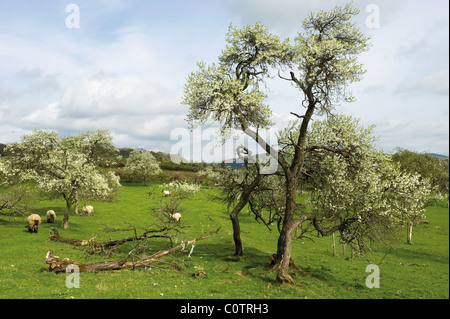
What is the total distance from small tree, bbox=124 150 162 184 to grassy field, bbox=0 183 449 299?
54.1 m

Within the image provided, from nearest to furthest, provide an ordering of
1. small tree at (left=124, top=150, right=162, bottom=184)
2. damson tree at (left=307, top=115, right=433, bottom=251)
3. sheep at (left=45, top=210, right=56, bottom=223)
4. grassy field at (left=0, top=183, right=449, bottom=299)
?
grassy field at (left=0, top=183, right=449, bottom=299)
damson tree at (left=307, top=115, right=433, bottom=251)
sheep at (left=45, top=210, right=56, bottom=223)
small tree at (left=124, top=150, right=162, bottom=184)

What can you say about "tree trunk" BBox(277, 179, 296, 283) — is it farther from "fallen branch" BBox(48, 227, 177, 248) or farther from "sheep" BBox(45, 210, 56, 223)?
"sheep" BBox(45, 210, 56, 223)

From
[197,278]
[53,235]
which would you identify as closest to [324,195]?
[197,278]

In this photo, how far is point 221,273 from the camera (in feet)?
70.3

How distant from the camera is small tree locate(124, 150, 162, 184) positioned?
97.7m

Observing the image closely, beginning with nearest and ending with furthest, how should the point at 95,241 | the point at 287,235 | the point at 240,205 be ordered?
1. the point at 287,235
2. the point at 240,205
3. the point at 95,241

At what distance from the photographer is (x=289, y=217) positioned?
2133 cm

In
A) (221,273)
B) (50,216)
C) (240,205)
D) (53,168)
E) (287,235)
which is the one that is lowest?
(221,273)

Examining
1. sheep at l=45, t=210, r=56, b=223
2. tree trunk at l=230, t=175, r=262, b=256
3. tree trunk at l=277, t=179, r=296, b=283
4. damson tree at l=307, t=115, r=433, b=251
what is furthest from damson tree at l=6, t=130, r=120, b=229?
damson tree at l=307, t=115, r=433, b=251

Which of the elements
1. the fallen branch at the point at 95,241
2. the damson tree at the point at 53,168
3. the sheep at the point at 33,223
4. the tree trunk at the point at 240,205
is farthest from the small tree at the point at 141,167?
the tree trunk at the point at 240,205

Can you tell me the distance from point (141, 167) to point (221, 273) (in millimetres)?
81627

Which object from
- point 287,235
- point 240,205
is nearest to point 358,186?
point 287,235

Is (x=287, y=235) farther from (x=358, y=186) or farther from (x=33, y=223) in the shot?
(x=33, y=223)

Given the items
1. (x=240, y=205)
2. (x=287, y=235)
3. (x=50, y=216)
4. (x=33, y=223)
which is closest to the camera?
(x=287, y=235)
